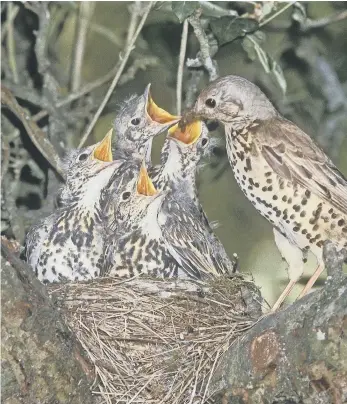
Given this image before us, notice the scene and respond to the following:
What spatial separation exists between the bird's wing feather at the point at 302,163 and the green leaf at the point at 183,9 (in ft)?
2.21

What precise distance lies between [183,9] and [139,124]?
0.87 meters

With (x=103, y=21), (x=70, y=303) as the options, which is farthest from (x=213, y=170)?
(x=70, y=303)

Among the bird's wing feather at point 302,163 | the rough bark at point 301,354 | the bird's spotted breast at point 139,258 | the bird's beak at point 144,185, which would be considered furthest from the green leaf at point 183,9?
the rough bark at point 301,354

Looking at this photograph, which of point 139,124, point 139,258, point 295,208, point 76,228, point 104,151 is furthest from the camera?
point 139,124

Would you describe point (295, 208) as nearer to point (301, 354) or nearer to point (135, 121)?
point (301, 354)

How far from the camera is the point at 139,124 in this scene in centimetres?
508

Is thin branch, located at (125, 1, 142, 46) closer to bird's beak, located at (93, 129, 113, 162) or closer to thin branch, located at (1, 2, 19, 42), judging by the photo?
bird's beak, located at (93, 129, 113, 162)

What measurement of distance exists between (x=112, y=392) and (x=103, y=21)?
102 inches

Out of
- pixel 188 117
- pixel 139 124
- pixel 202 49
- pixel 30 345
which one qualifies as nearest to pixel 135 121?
pixel 139 124

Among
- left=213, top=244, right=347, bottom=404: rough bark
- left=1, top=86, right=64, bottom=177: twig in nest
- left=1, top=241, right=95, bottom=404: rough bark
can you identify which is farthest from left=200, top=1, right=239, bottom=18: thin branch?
left=1, top=241, right=95, bottom=404: rough bark

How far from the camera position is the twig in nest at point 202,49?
4.57 meters

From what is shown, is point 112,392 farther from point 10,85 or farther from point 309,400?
point 10,85

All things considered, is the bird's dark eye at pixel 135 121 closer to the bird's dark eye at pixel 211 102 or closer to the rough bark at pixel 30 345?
the bird's dark eye at pixel 211 102

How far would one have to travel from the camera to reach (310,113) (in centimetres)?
530
